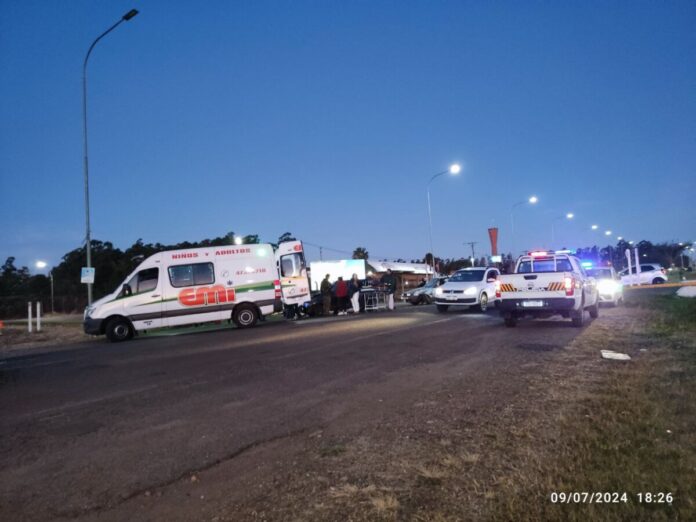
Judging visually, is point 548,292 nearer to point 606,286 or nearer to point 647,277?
point 606,286

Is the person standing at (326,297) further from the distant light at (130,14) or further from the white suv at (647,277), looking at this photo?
the white suv at (647,277)

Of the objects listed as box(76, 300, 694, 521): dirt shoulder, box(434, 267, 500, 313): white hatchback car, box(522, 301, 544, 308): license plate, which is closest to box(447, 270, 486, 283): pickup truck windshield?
box(434, 267, 500, 313): white hatchback car

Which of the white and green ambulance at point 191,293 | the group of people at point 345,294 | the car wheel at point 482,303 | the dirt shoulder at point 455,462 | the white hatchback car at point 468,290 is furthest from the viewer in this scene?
the group of people at point 345,294

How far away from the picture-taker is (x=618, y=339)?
35.0ft

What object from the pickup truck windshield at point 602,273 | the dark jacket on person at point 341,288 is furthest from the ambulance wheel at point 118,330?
the pickup truck windshield at point 602,273

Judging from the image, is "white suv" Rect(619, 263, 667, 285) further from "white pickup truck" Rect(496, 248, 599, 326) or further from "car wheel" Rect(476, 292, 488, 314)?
"white pickup truck" Rect(496, 248, 599, 326)

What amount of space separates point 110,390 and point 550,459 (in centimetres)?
612

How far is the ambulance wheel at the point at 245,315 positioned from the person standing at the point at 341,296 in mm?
4961

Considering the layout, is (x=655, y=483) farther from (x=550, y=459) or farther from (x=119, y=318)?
(x=119, y=318)

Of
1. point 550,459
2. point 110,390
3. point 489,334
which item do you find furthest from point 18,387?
point 489,334

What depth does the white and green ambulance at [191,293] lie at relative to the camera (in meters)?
16.0

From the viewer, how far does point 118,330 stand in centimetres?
1590

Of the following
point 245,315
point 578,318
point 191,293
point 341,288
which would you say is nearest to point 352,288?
point 341,288

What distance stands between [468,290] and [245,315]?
855 centimetres
